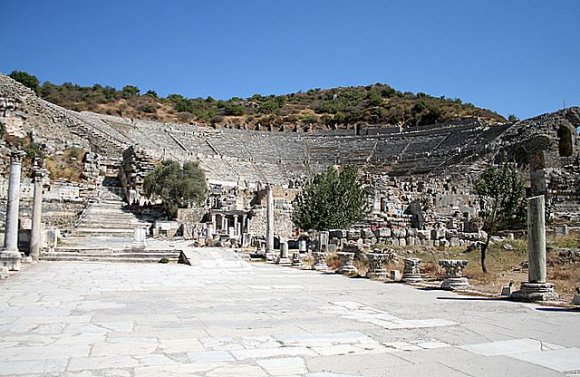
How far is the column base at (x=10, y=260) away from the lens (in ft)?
50.4

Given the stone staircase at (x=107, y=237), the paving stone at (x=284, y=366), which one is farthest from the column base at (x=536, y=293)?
the stone staircase at (x=107, y=237)

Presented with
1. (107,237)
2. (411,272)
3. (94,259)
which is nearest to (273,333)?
(411,272)

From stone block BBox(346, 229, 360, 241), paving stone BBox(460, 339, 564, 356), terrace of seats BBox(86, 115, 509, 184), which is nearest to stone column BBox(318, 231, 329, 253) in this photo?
stone block BBox(346, 229, 360, 241)

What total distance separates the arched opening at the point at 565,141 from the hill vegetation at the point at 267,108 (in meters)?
26.1

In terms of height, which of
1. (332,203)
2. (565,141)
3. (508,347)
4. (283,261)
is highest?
(565,141)

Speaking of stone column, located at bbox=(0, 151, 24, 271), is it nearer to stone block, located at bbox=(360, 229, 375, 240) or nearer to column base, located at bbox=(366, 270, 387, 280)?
column base, located at bbox=(366, 270, 387, 280)

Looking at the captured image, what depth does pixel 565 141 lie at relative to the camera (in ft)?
156

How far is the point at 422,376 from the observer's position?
4.85 meters

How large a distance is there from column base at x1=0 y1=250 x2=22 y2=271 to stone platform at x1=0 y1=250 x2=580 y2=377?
344 cm

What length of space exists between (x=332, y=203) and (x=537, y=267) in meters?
17.9

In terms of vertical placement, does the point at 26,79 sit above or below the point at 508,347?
above

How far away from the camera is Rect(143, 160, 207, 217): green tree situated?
35281mm

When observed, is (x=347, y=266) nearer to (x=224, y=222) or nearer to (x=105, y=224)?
(x=224, y=222)


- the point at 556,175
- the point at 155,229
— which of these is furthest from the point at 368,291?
the point at 556,175
